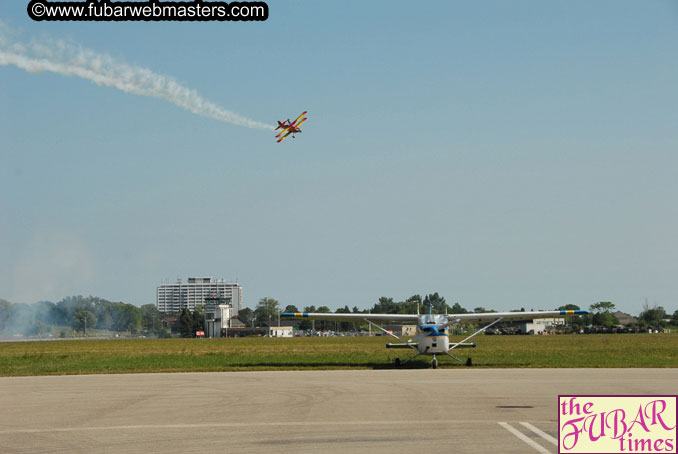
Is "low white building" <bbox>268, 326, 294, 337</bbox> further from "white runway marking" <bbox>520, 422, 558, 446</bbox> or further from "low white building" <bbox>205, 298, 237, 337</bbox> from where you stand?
"white runway marking" <bbox>520, 422, 558, 446</bbox>

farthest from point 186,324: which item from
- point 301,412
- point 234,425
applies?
point 234,425

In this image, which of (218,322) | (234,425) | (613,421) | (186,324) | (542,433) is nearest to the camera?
(613,421)

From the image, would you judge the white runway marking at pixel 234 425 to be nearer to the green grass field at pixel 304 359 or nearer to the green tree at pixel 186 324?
the green grass field at pixel 304 359

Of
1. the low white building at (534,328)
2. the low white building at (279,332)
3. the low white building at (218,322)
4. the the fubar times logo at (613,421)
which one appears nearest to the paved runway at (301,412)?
the the fubar times logo at (613,421)

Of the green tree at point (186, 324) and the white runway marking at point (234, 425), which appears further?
the green tree at point (186, 324)

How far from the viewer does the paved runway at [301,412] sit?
11.0 m

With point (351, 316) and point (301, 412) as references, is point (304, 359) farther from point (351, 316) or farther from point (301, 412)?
point (301, 412)

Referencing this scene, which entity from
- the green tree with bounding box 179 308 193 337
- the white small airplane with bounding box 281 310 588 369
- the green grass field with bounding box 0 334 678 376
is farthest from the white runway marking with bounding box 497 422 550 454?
the green tree with bounding box 179 308 193 337

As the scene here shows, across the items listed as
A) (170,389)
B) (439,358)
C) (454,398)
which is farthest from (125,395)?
(439,358)

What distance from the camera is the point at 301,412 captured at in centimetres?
1495

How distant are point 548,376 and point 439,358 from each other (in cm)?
1343

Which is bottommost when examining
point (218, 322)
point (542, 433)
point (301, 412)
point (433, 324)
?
point (218, 322)

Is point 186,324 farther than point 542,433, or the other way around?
point 186,324

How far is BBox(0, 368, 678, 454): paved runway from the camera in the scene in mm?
11031
